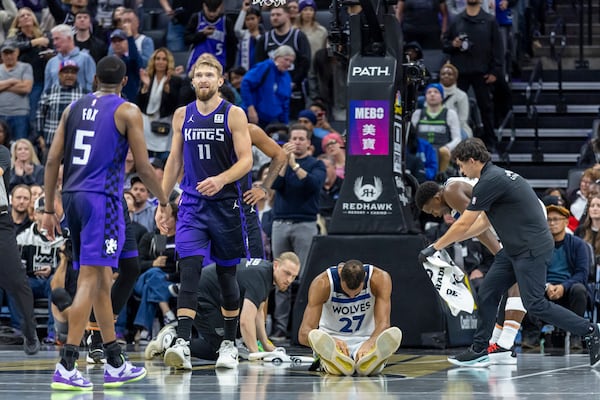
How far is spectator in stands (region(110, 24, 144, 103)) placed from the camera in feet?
58.6

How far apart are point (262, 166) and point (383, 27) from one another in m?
3.23

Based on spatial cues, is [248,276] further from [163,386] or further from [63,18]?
[63,18]

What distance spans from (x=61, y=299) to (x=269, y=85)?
5.05 meters

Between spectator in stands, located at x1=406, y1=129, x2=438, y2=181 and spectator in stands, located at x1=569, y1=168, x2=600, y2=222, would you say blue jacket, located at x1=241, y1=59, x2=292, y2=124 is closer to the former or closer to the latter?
spectator in stands, located at x1=406, y1=129, x2=438, y2=181

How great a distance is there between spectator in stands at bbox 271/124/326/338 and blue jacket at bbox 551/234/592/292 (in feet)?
9.56

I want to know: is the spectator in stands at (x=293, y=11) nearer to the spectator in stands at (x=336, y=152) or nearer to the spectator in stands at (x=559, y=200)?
the spectator in stands at (x=336, y=152)

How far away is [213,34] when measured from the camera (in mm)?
18484

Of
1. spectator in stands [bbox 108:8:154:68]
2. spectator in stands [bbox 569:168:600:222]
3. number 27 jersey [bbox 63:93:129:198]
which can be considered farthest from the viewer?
spectator in stands [bbox 108:8:154:68]

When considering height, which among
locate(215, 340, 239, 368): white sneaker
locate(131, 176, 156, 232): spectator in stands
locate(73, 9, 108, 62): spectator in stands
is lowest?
locate(215, 340, 239, 368): white sneaker

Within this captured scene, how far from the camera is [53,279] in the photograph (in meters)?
14.4

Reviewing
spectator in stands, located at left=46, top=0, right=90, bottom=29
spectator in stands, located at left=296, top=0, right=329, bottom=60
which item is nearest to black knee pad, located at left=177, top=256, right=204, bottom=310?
spectator in stands, located at left=296, top=0, right=329, bottom=60

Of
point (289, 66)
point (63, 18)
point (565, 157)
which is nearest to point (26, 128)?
point (63, 18)

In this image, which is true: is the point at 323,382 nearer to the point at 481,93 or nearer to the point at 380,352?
the point at 380,352

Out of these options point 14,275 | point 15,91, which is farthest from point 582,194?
point 15,91
